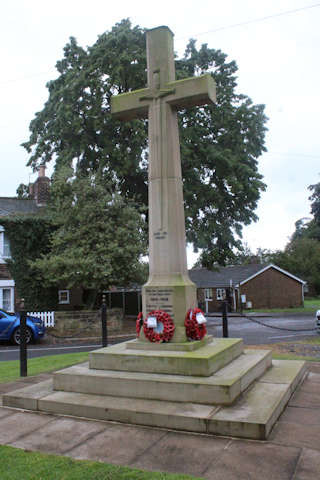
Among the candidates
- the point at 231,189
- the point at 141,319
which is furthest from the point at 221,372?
the point at 231,189

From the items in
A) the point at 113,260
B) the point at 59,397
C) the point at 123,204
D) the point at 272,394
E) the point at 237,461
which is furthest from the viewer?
the point at 123,204

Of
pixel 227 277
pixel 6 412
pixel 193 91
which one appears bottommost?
pixel 6 412

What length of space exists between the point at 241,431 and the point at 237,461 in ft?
1.79

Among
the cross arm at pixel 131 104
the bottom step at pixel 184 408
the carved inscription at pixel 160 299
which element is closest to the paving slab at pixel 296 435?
the bottom step at pixel 184 408

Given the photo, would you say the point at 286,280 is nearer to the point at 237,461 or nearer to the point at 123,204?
the point at 123,204

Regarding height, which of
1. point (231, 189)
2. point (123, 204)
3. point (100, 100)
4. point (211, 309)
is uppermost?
point (100, 100)

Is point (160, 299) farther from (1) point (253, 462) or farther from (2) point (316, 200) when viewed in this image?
(2) point (316, 200)

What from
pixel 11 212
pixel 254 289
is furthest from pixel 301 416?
pixel 254 289

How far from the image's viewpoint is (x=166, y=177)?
707 centimetres

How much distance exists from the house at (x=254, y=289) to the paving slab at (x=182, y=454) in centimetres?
3616

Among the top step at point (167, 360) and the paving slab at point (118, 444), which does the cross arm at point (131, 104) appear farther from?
the paving slab at point (118, 444)

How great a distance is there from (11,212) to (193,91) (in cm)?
1867

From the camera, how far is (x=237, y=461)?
147 inches

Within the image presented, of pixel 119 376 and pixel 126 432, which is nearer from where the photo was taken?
pixel 126 432
